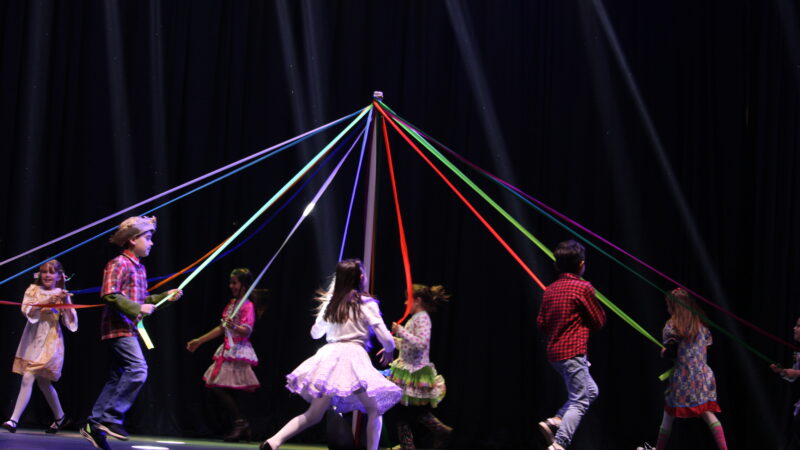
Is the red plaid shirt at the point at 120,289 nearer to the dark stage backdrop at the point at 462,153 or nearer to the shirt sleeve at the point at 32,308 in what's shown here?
the shirt sleeve at the point at 32,308

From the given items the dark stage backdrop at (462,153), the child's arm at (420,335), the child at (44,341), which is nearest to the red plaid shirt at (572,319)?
the child's arm at (420,335)

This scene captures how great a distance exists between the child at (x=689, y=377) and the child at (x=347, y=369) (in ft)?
8.01

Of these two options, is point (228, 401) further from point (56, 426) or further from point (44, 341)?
point (44, 341)

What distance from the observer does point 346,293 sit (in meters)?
5.27

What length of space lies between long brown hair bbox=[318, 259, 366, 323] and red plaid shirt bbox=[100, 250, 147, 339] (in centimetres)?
128

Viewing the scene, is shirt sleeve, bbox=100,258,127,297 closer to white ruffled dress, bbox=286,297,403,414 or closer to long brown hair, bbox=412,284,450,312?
white ruffled dress, bbox=286,297,403,414

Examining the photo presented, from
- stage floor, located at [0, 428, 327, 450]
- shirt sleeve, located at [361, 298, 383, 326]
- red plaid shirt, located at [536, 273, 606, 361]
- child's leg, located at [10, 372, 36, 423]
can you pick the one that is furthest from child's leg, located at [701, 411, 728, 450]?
child's leg, located at [10, 372, 36, 423]

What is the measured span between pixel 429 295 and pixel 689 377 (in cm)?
221

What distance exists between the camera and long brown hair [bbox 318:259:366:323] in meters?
5.21

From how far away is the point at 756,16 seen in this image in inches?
311

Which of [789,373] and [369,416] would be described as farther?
[789,373]

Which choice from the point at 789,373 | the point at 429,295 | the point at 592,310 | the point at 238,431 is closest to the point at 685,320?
the point at 789,373

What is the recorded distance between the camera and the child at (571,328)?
5.35 meters

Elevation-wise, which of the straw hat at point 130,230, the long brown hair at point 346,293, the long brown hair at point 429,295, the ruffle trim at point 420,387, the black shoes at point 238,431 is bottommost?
the black shoes at point 238,431
